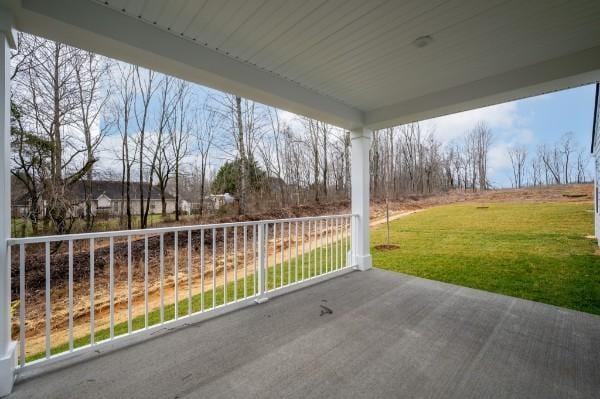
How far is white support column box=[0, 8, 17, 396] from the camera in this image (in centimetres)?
160

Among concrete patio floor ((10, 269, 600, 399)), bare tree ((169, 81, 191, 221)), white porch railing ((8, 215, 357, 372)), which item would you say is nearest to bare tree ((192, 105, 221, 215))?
bare tree ((169, 81, 191, 221))

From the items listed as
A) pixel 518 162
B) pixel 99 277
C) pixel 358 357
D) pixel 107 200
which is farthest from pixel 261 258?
pixel 518 162

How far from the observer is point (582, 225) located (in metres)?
7.09

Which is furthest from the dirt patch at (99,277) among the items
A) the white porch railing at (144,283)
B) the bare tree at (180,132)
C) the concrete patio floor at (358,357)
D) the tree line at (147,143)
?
the bare tree at (180,132)

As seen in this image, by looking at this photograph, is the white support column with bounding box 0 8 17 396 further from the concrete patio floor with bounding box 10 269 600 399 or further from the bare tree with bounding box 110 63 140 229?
the bare tree with bounding box 110 63 140 229

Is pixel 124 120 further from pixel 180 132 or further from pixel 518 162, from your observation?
pixel 518 162

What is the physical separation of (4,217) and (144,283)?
165 centimetres

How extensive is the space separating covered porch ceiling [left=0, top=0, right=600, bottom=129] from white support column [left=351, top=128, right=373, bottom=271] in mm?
1017

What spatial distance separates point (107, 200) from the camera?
5953mm

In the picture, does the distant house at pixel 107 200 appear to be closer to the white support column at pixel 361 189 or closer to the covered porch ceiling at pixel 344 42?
the covered porch ceiling at pixel 344 42

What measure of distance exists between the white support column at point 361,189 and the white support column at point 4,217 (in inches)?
150

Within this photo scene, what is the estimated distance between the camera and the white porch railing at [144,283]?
2367 millimetres

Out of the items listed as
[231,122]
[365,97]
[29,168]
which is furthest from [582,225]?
[29,168]

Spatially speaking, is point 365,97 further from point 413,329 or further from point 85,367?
point 85,367
